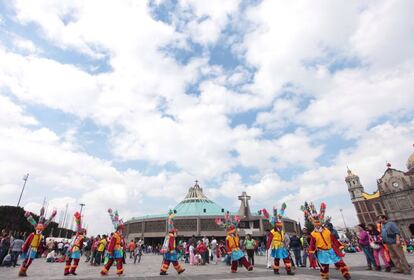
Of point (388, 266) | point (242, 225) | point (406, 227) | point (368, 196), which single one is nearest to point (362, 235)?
point (388, 266)

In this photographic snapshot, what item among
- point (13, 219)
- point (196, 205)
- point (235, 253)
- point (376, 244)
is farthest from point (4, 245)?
point (196, 205)

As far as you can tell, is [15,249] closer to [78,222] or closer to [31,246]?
[78,222]

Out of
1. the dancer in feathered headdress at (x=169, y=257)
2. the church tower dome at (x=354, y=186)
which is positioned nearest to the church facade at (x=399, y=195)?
the church tower dome at (x=354, y=186)

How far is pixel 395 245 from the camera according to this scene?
343 inches

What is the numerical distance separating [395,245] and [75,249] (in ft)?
42.1

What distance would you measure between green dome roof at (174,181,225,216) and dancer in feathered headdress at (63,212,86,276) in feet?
177

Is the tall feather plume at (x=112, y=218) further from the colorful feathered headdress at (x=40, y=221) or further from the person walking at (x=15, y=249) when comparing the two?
the person walking at (x=15, y=249)

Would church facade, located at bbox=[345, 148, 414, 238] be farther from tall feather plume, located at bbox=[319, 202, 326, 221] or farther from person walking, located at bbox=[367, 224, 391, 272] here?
tall feather plume, located at bbox=[319, 202, 326, 221]

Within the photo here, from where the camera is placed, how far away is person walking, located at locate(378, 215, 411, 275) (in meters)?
8.28

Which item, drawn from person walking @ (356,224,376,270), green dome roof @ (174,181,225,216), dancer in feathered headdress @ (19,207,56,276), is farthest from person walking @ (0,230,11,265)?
green dome roof @ (174,181,225,216)

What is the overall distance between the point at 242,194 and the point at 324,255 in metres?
46.1

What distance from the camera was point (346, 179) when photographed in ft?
267

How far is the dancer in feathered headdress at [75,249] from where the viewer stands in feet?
33.8

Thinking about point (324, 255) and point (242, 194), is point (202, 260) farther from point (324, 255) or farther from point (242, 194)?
point (242, 194)
